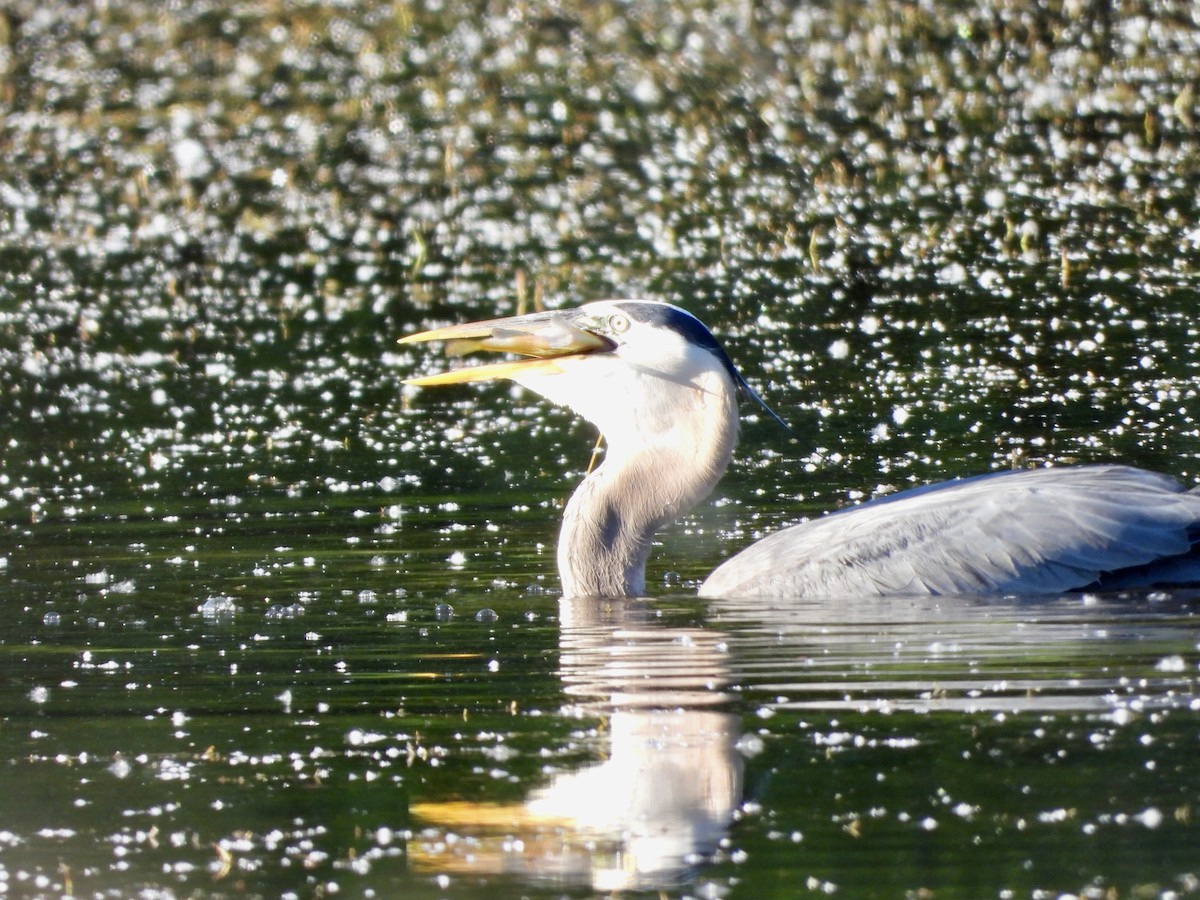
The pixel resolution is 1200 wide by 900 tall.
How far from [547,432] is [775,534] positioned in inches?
182

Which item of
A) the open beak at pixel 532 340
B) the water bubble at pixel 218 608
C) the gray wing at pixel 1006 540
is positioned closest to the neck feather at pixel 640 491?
the open beak at pixel 532 340

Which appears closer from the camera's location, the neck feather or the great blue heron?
the great blue heron

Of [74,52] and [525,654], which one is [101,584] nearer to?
[525,654]

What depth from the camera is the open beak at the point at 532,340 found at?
10211mm

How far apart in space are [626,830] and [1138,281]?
1191cm

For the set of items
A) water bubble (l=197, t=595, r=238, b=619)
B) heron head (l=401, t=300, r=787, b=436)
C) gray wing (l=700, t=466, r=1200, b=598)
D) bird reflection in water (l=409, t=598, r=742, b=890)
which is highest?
heron head (l=401, t=300, r=787, b=436)

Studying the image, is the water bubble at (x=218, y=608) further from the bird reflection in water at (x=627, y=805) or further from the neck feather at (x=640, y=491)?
the bird reflection in water at (x=627, y=805)

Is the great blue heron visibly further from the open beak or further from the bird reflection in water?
the bird reflection in water

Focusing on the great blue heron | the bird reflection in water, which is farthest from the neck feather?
the bird reflection in water

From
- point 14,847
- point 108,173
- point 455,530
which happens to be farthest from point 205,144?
point 14,847

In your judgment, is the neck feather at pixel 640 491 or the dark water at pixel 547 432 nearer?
the dark water at pixel 547 432

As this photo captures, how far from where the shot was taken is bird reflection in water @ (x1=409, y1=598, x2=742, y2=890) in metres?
6.04

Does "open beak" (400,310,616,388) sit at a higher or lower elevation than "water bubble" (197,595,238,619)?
higher

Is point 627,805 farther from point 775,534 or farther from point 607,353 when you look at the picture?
point 607,353
